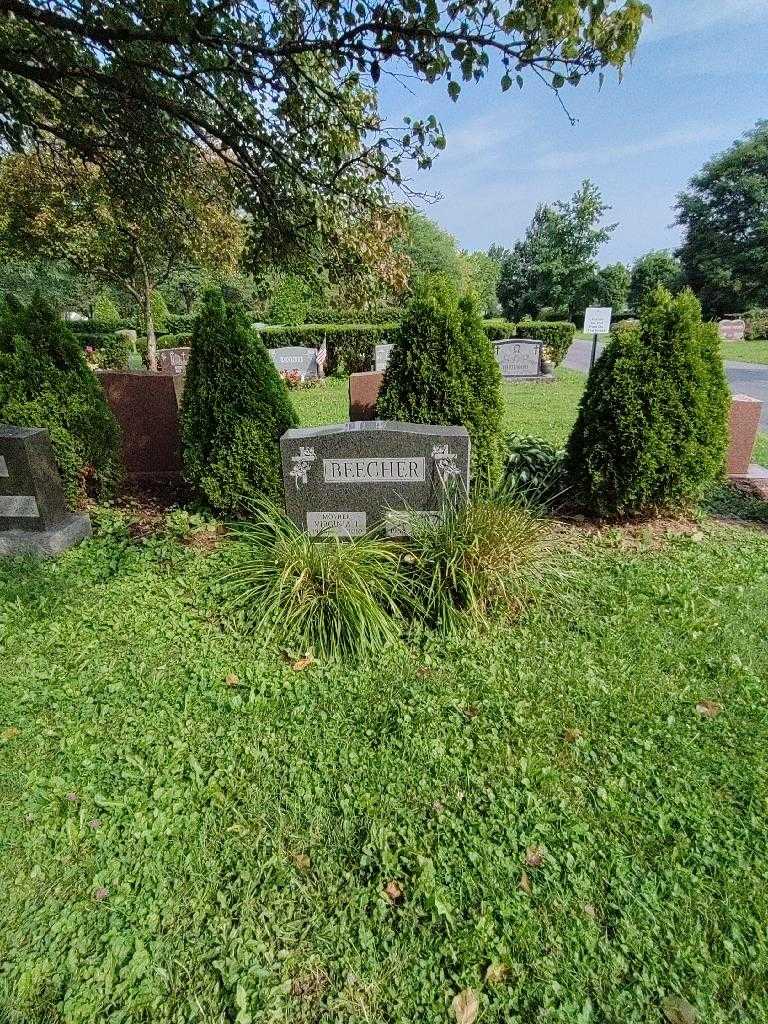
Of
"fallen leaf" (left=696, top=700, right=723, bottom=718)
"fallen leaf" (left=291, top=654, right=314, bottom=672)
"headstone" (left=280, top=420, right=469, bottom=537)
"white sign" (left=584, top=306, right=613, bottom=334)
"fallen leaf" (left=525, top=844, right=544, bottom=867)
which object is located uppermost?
"white sign" (left=584, top=306, right=613, bottom=334)

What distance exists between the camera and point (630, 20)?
281cm

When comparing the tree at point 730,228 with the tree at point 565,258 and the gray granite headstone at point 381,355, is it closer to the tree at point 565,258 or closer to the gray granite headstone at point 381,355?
the tree at point 565,258

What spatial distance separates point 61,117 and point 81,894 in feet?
22.6

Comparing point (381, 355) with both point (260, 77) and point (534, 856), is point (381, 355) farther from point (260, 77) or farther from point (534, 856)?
point (534, 856)

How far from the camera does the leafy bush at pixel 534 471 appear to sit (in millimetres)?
4656

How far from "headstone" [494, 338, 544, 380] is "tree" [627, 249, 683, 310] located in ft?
112

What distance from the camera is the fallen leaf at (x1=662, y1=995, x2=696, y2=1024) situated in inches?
55.4

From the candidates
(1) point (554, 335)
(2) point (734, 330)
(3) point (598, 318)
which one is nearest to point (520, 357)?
(1) point (554, 335)

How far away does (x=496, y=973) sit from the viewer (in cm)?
151

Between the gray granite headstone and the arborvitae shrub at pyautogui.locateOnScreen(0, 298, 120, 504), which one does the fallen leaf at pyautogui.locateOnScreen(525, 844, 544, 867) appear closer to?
the arborvitae shrub at pyautogui.locateOnScreen(0, 298, 120, 504)

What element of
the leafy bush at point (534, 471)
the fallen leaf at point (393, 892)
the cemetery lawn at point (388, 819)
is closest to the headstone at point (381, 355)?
the leafy bush at point (534, 471)

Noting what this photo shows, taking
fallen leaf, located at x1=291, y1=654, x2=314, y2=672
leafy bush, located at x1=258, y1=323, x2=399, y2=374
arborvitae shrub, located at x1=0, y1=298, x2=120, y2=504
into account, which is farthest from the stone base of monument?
leafy bush, located at x1=258, y1=323, x2=399, y2=374

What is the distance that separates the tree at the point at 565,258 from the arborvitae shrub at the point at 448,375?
45.5m

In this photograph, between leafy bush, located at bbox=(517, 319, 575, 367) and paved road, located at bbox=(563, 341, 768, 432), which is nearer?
paved road, located at bbox=(563, 341, 768, 432)
